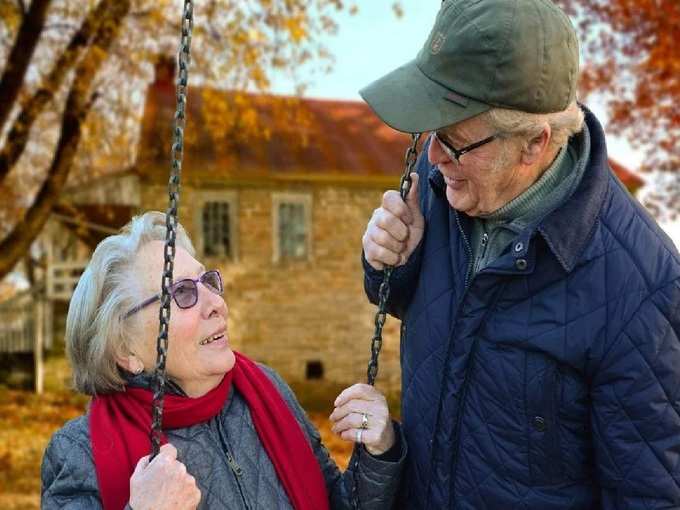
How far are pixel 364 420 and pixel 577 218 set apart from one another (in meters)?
0.79

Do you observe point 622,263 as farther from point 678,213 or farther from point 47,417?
point 678,213

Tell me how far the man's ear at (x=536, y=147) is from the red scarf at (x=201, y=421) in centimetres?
103

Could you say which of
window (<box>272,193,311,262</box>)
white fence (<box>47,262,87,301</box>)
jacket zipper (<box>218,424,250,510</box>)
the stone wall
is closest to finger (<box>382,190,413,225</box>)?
jacket zipper (<box>218,424,250,510</box>)

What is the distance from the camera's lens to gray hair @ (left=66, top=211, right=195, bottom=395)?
2.02 m

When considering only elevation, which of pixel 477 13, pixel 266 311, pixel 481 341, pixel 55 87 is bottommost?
pixel 266 311

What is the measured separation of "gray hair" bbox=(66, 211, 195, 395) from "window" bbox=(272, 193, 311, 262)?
12986mm

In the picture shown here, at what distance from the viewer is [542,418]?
1.78m

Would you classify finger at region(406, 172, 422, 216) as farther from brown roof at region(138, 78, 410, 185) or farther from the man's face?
brown roof at region(138, 78, 410, 185)

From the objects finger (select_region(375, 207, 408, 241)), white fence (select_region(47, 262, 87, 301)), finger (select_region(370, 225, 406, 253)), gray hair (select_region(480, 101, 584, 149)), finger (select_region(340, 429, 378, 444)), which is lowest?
white fence (select_region(47, 262, 87, 301))

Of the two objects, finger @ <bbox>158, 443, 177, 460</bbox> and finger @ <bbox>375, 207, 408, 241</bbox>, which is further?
finger @ <bbox>375, 207, 408, 241</bbox>

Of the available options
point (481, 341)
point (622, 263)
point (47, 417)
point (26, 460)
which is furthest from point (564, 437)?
point (47, 417)

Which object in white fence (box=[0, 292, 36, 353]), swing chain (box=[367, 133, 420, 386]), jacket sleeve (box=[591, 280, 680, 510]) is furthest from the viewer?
white fence (box=[0, 292, 36, 353])

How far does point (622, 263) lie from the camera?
171 cm

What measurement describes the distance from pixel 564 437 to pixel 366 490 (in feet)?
1.97
